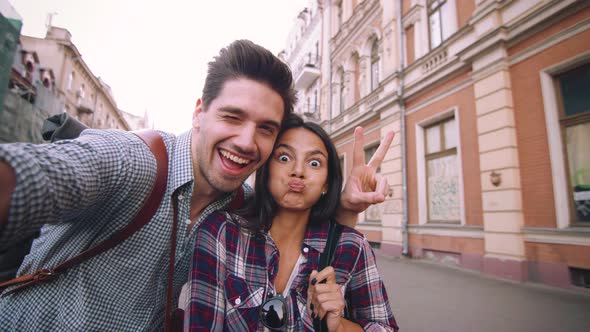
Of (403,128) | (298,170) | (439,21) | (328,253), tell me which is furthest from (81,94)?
(328,253)

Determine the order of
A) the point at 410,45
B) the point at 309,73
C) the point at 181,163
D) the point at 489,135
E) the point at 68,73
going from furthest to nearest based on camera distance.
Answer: the point at 68,73, the point at 309,73, the point at 410,45, the point at 489,135, the point at 181,163

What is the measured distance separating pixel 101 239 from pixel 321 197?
3.76 ft

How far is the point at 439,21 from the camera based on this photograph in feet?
25.8

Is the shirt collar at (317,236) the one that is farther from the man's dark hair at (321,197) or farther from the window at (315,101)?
the window at (315,101)

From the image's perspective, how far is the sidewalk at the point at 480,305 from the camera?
131 inches

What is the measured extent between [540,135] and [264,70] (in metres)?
5.63

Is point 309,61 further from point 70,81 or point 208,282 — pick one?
point 70,81

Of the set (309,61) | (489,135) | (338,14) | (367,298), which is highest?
(338,14)

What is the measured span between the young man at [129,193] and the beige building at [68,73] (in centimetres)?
2397

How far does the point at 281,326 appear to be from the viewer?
121cm

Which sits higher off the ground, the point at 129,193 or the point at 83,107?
the point at 83,107

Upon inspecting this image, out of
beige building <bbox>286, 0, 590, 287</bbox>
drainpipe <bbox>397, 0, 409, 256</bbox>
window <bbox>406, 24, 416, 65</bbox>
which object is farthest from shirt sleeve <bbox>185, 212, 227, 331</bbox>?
window <bbox>406, 24, 416, 65</bbox>

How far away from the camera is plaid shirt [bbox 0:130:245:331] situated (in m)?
0.92

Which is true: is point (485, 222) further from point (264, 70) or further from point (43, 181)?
point (43, 181)
